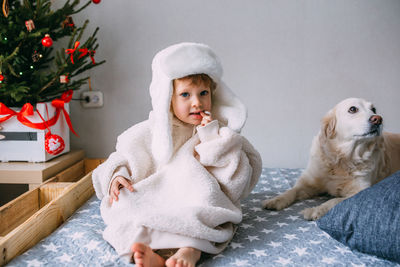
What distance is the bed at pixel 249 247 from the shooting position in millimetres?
826

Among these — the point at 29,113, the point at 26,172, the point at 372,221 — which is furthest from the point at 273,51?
the point at 26,172

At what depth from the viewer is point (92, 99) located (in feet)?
6.39

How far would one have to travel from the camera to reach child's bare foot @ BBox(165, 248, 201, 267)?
75 centimetres

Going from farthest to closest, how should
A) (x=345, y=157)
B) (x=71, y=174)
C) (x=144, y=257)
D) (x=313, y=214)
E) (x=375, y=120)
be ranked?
(x=71, y=174)
(x=345, y=157)
(x=375, y=120)
(x=313, y=214)
(x=144, y=257)

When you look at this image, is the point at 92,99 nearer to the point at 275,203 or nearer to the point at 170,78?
the point at 170,78

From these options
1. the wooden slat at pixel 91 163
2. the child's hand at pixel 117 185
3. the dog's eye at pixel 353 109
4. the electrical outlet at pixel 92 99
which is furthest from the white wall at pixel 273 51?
the child's hand at pixel 117 185

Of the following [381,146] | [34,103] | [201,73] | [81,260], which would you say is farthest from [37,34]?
[381,146]

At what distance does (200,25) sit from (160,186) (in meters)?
1.21

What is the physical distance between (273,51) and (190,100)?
1.06 meters

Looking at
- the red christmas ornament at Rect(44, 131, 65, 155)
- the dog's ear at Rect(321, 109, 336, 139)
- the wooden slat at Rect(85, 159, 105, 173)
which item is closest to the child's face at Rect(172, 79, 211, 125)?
the dog's ear at Rect(321, 109, 336, 139)

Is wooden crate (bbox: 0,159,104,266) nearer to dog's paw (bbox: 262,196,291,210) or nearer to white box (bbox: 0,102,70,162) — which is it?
white box (bbox: 0,102,70,162)

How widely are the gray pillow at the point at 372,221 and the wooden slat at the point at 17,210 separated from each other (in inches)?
42.1

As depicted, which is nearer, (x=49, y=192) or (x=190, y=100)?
(x=190, y=100)

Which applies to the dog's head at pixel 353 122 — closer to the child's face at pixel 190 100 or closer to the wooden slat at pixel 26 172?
the child's face at pixel 190 100
